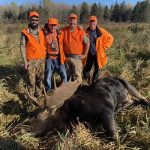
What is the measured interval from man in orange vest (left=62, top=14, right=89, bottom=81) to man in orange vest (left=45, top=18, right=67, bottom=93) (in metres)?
0.21

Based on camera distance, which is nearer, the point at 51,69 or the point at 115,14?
the point at 51,69

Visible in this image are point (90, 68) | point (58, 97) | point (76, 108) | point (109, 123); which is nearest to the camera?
point (109, 123)

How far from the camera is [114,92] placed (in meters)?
7.93

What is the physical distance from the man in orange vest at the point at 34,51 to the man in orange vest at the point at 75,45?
632 millimetres

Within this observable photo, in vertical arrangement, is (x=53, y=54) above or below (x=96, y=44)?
below

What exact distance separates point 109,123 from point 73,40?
9.60 feet

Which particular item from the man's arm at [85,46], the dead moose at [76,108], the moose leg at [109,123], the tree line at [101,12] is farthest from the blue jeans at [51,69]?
the tree line at [101,12]

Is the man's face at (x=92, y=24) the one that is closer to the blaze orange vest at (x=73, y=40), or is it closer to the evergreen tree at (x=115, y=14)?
the blaze orange vest at (x=73, y=40)

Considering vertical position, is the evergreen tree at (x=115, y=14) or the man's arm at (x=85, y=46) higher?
the man's arm at (x=85, y=46)

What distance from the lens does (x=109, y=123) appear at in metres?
6.89

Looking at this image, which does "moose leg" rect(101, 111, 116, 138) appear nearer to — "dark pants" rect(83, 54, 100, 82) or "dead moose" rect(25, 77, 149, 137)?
"dead moose" rect(25, 77, 149, 137)

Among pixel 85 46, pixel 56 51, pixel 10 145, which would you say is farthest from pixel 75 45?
pixel 10 145

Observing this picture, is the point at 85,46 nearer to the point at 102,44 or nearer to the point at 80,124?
the point at 102,44

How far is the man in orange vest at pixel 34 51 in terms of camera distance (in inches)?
341
